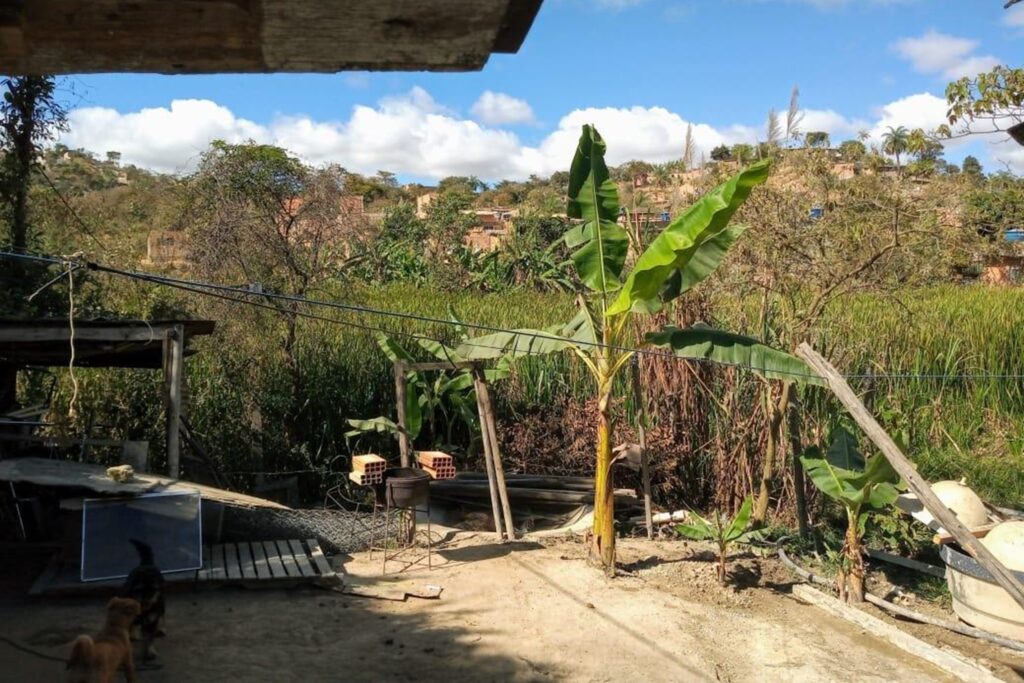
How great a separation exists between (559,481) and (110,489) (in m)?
4.76

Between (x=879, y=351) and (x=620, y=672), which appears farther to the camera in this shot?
(x=879, y=351)

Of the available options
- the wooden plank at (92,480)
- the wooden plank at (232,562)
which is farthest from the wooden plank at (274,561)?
the wooden plank at (92,480)

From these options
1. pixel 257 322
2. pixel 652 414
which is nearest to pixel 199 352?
pixel 257 322

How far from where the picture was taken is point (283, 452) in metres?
9.50

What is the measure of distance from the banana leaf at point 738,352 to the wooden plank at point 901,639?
1727mm

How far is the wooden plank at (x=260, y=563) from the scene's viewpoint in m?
6.72

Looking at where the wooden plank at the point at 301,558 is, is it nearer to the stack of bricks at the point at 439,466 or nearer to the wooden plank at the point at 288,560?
the wooden plank at the point at 288,560

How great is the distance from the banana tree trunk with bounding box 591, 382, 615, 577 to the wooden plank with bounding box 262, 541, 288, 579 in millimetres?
2634

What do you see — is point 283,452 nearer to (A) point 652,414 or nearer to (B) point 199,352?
(B) point 199,352

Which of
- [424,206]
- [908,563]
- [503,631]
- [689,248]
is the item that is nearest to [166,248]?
[503,631]

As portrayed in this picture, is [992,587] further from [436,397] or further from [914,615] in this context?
[436,397]

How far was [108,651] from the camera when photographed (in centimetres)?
426

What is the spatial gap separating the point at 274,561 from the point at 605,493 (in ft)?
9.37

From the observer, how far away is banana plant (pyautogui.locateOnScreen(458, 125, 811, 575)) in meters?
6.35
